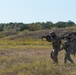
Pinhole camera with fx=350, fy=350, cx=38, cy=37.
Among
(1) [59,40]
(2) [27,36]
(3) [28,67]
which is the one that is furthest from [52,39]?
(2) [27,36]

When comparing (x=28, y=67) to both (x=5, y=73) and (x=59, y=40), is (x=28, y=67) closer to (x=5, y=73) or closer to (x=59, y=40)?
(x=5, y=73)

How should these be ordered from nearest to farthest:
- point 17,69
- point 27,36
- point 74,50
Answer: point 17,69 → point 74,50 → point 27,36

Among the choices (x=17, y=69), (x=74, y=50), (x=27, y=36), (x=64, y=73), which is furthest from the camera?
(x=27, y=36)

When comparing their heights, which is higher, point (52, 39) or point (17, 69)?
point (52, 39)

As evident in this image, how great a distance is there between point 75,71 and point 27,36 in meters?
56.5

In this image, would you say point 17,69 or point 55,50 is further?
point 55,50

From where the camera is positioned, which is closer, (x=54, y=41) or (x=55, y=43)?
(x=54, y=41)

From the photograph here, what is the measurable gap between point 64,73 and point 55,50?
4.16 meters

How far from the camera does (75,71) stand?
1320 cm

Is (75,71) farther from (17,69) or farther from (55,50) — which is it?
(55,50)

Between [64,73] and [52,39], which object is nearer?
[64,73]

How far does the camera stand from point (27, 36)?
6962 cm

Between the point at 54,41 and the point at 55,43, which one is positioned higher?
the point at 54,41

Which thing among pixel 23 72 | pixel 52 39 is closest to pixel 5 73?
pixel 23 72
